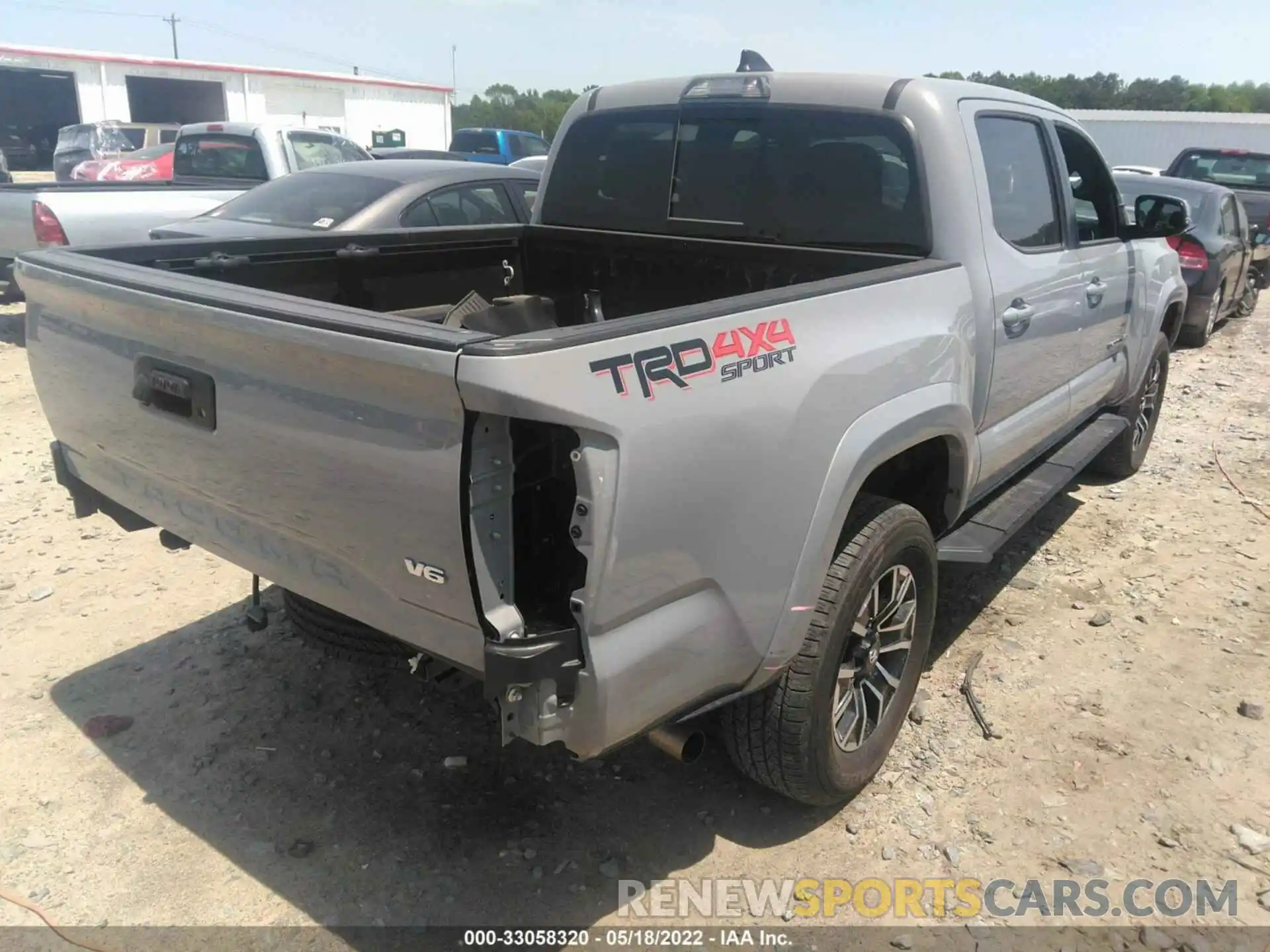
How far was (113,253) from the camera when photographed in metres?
3.08

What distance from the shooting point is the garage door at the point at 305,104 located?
1543 inches

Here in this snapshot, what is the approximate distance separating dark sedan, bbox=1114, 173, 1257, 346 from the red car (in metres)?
14.1

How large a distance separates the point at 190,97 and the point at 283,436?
44.4 meters

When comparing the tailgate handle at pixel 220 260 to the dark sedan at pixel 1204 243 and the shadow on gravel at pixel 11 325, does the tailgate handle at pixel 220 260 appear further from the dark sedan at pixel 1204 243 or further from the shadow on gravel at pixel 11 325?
the dark sedan at pixel 1204 243

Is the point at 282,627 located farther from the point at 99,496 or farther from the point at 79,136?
the point at 79,136

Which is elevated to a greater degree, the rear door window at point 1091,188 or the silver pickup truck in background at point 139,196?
the rear door window at point 1091,188

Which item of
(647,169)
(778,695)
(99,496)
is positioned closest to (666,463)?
(778,695)

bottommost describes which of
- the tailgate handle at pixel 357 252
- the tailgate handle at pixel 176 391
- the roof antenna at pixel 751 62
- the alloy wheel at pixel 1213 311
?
the alloy wheel at pixel 1213 311

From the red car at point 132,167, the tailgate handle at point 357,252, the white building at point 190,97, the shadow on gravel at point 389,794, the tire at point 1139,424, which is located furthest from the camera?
the white building at point 190,97

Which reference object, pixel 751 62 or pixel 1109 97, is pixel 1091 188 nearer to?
pixel 751 62

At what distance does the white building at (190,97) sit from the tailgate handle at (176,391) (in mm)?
36166

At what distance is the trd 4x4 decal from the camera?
6.61ft

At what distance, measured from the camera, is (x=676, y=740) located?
248cm

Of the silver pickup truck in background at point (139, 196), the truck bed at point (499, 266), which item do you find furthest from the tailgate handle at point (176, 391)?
the silver pickup truck in background at point (139, 196)
